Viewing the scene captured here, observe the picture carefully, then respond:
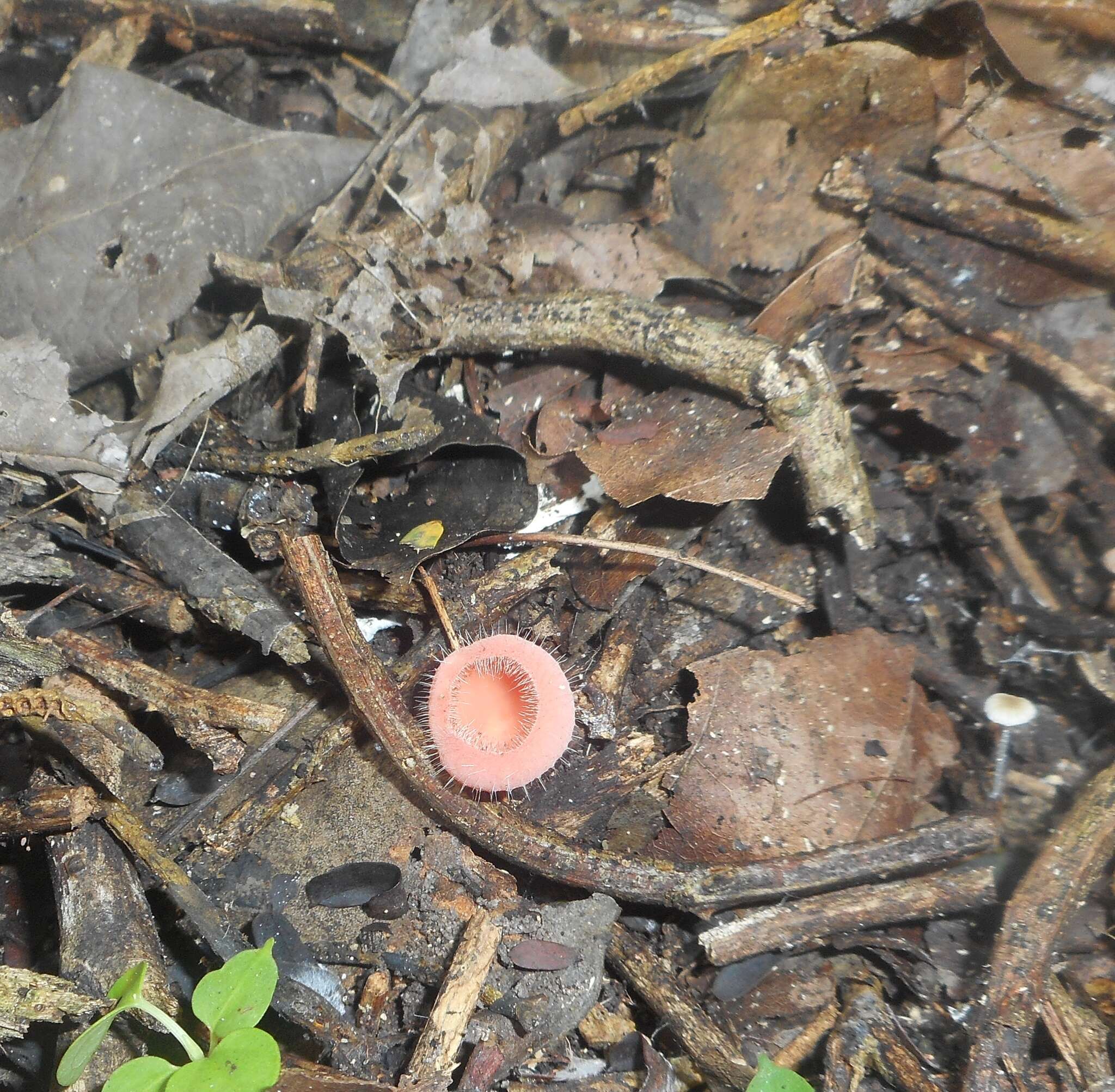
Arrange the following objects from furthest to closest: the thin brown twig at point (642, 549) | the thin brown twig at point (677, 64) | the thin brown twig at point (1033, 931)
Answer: the thin brown twig at point (677, 64) < the thin brown twig at point (642, 549) < the thin brown twig at point (1033, 931)

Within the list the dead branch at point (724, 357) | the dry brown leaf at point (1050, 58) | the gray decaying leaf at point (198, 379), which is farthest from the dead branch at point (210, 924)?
the dry brown leaf at point (1050, 58)

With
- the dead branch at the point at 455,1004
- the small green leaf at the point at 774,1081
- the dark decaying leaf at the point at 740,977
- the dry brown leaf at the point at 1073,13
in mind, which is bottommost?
the dark decaying leaf at the point at 740,977

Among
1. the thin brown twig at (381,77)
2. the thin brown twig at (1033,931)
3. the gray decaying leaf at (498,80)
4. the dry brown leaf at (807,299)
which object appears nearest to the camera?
the thin brown twig at (1033,931)

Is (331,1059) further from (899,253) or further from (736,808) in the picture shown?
(899,253)

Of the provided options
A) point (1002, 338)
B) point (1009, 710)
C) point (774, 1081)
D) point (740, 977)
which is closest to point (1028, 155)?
point (1002, 338)

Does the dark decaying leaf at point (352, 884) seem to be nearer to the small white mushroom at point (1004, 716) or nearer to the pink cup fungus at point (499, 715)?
the pink cup fungus at point (499, 715)

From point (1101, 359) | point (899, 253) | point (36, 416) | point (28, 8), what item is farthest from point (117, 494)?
point (1101, 359)

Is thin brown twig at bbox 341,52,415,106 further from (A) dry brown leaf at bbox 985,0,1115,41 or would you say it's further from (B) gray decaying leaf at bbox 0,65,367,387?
(A) dry brown leaf at bbox 985,0,1115,41

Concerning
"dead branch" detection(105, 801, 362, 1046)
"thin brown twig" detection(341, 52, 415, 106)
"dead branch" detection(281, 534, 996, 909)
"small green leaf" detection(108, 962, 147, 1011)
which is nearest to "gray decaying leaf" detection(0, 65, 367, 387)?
"thin brown twig" detection(341, 52, 415, 106)
